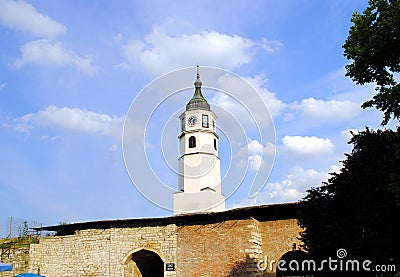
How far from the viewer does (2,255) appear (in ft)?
65.6

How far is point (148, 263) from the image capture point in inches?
760

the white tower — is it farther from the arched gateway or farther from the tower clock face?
the arched gateway

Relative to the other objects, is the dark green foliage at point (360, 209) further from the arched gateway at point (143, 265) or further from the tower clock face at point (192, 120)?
the tower clock face at point (192, 120)

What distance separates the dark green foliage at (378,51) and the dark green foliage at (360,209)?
7.60 ft

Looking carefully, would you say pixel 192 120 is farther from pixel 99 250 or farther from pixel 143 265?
pixel 99 250

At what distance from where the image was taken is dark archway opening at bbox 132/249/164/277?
59.5ft

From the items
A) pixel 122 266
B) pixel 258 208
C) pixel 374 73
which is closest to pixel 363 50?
pixel 374 73

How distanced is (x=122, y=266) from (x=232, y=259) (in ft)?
16.1

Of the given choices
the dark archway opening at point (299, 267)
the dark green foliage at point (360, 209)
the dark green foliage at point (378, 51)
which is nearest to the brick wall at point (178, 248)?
the dark archway opening at point (299, 267)

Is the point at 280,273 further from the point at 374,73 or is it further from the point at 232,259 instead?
the point at 374,73

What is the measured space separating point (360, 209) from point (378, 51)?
15.4 feet

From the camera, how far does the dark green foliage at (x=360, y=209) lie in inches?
405

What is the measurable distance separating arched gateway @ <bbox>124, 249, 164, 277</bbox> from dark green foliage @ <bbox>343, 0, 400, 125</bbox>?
1230 cm

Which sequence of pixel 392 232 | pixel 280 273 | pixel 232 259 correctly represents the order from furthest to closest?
pixel 232 259 → pixel 280 273 → pixel 392 232
